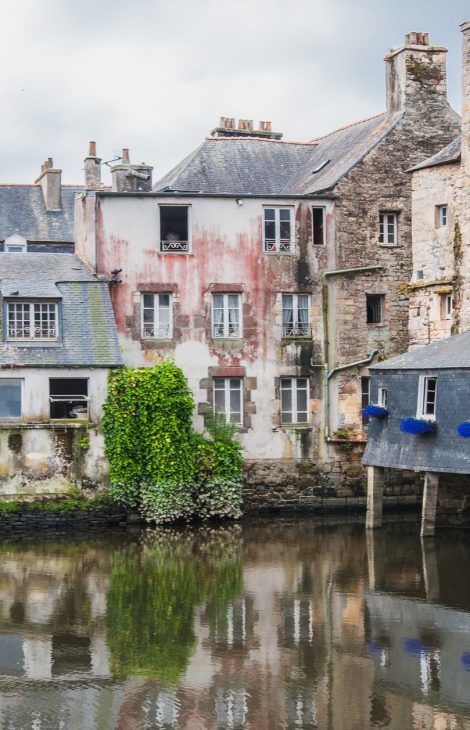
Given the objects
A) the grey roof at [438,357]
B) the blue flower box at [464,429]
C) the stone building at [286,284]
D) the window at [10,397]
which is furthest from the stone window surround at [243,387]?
the blue flower box at [464,429]

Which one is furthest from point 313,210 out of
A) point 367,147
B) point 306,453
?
point 306,453

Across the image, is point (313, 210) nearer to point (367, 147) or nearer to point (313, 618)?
point (367, 147)

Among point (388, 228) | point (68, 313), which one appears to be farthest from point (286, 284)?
point (68, 313)

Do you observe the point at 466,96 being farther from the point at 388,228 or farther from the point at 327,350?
the point at 327,350

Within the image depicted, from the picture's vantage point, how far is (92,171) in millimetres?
55250

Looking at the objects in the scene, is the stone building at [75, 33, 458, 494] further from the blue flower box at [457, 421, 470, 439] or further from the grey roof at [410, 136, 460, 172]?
the blue flower box at [457, 421, 470, 439]

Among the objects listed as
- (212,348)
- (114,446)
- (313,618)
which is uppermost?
(212,348)

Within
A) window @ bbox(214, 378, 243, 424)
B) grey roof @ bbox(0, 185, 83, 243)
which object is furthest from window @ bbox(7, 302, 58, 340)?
grey roof @ bbox(0, 185, 83, 243)

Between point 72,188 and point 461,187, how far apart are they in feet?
84.0

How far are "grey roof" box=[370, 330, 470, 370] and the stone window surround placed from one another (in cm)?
455

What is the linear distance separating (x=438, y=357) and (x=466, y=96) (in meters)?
7.61

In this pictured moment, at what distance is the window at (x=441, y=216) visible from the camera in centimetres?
3656

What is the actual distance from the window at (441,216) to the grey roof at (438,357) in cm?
367

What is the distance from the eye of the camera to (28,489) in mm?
34406
